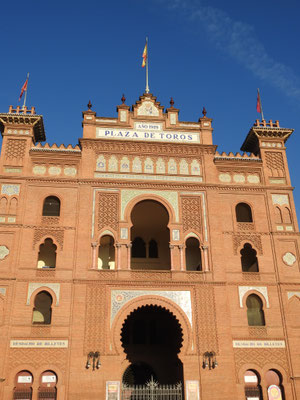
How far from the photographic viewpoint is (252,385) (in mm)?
21359

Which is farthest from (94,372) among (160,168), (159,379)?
(160,168)

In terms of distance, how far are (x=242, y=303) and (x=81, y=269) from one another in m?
8.29

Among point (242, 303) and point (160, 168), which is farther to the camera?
point (160, 168)

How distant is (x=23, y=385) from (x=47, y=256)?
6788mm

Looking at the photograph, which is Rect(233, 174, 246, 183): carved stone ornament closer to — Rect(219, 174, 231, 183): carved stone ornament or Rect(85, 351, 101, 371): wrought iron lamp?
Rect(219, 174, 231, 183): carved stone ornament

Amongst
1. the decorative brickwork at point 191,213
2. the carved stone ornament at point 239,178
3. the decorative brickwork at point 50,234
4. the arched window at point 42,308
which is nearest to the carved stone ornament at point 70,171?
the decorative brickwork at point 50,234

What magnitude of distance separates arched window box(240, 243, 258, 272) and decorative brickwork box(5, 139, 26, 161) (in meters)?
13.5

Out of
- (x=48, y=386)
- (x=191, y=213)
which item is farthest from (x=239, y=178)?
(x=48, y=386)

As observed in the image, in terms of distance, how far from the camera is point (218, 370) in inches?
830

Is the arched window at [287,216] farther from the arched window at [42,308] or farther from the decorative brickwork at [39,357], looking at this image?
the decorative brickwork at [39,357]

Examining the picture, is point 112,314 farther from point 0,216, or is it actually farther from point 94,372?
point 0,216

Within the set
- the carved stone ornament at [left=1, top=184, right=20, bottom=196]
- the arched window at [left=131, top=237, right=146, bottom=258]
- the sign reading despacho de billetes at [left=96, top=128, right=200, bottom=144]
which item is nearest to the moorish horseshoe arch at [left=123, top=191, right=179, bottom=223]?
the sign reading despacho de billetes at [left=96, top=128, right=200, bottom=144]

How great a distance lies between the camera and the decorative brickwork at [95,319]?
20.8 meters

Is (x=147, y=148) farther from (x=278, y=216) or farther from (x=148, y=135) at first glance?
(x=278, y=216)
